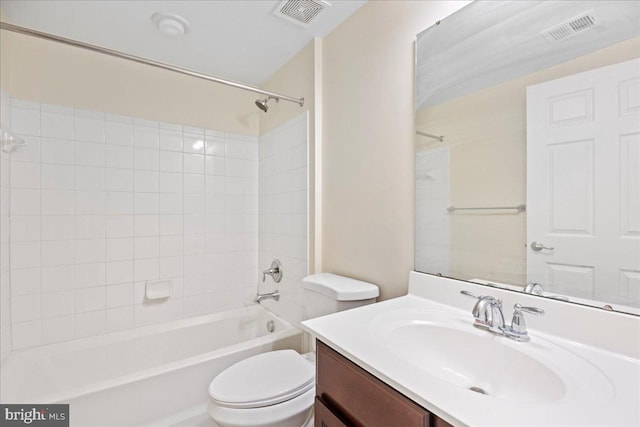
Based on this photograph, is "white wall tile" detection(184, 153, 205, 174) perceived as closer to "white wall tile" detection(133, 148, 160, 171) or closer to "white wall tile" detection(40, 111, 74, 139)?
"white wall tile" detection(133, 148, 160, 171)

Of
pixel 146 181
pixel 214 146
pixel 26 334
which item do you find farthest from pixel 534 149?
pixel 26 334

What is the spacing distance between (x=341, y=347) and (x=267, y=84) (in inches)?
89.3

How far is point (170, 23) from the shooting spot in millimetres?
1653

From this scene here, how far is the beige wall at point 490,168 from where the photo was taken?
0.93m

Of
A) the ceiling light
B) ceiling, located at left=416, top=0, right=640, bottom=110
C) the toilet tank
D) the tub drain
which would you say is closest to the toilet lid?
the toilet tank

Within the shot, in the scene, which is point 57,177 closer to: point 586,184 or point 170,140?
point 170,140

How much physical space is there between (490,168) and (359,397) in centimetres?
85

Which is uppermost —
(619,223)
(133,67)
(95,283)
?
(133,67)

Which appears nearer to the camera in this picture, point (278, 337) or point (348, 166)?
point (348, 166)

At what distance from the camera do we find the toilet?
1150mm

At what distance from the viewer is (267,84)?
8.01ft

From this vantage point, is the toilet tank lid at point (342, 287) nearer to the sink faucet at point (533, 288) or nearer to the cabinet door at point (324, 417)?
the cabinet door at point (324, 417)

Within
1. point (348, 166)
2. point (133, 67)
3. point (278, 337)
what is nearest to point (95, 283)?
point (278, 337)

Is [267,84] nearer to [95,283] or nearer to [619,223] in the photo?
[95,283]
